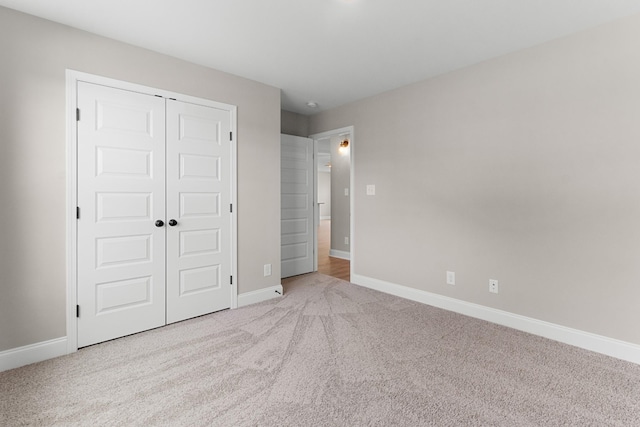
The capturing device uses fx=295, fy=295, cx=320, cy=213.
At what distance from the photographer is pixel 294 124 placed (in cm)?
465

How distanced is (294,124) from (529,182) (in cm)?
324

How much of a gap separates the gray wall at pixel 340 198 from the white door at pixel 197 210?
298cm

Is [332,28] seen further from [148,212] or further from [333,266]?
[333,266]

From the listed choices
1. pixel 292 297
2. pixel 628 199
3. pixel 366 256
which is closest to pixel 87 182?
pixel 292 297

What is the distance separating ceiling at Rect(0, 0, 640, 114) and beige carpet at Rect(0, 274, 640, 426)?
2.48 m

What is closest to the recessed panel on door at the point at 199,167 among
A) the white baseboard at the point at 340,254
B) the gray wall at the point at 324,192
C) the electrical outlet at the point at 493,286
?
the electrical outlet at the point at 493,286

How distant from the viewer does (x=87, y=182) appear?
7.67 ft

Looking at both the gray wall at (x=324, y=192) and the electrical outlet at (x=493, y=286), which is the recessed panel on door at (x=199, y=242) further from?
the gray wall at (x=324, y=192)

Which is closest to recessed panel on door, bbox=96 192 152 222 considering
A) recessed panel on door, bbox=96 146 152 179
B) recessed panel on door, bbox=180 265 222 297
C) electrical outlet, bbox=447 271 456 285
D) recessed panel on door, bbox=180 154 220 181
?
recessed panel on door, bbox=96 146 152 179

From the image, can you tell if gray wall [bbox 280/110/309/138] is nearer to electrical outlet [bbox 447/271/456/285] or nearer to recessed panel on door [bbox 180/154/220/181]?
recessed panel on door [bbox 180/154/220/181]

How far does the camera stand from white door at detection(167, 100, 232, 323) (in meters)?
2.78

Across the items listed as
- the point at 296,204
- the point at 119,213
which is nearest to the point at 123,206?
the point at 119,213

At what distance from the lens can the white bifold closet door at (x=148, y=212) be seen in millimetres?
2361

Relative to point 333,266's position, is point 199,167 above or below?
above
